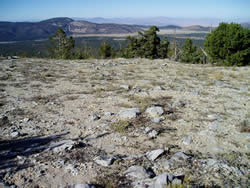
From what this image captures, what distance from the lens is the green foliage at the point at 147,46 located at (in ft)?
165

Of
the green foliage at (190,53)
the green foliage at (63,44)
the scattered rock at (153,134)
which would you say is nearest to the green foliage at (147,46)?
the green foliage at (190,53)

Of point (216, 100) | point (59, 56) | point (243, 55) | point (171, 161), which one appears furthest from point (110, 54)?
point (171, 161)

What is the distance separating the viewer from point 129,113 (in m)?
7.80

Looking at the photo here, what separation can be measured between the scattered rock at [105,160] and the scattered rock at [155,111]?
3.38m

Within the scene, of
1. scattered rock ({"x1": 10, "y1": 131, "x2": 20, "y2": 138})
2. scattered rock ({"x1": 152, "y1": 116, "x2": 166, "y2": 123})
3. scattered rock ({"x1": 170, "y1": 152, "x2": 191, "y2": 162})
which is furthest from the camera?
scattered rock ({"x1": 152, "y1": 116, "x2": 166, "y2": 123})

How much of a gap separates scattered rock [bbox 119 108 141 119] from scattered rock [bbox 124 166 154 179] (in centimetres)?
321

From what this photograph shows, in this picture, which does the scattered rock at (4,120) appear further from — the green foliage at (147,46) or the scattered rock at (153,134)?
the green foliage at (147,46)

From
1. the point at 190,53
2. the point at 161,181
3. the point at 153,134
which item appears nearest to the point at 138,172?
the point at 161,181

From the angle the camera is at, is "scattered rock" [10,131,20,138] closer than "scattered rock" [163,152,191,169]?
No

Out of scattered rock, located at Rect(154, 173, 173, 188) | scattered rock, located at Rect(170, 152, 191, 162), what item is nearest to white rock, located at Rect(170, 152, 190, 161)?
scattered rock, located at Rect(170, 152, 191, 162)

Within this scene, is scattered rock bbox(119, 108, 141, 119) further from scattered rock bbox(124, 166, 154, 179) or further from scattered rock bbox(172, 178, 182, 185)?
scattered rock bbox(172, 178, 182, 185)

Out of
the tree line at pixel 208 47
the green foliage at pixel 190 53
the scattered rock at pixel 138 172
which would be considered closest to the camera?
the scattered rock at pixel 138 172

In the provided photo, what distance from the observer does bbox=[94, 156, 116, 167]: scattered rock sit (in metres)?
4.77

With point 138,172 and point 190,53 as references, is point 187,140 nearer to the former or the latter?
point 138,172
